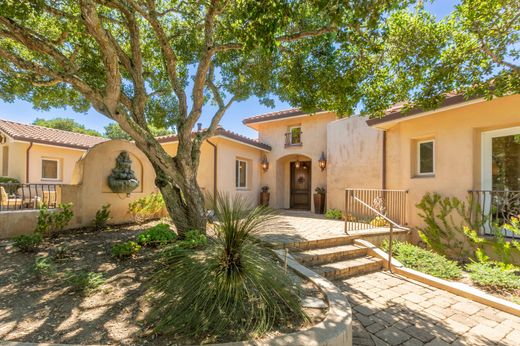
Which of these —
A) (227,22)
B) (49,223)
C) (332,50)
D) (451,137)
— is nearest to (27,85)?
(49,223)

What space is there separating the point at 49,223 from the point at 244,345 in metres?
5.58

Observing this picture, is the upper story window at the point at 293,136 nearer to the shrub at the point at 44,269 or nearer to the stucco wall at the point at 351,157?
the stucco wall at the point at 351,157

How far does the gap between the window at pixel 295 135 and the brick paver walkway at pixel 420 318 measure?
8.91 m

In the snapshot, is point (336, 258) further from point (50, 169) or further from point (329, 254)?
point (50, 169)

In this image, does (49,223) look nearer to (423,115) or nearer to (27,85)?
(27,85)

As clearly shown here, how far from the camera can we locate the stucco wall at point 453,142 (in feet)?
20.0

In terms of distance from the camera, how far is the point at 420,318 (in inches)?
142

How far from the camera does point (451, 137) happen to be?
6.90m

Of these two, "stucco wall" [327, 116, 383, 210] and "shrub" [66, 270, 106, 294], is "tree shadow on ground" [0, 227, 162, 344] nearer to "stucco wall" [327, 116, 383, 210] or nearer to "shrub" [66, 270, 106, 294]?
"shrub" [66, 270, 106, 294]

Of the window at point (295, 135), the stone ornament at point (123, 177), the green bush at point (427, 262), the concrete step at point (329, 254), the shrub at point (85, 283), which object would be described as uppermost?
the window at point (295, 135)

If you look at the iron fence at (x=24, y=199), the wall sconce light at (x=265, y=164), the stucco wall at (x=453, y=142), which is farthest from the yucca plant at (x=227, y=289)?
the wall sconce light at (x=265, y=164)

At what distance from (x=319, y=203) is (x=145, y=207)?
24.5ft

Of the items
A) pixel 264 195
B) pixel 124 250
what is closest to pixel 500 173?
pixel 124 250

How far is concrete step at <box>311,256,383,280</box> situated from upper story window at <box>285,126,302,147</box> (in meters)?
7.99
